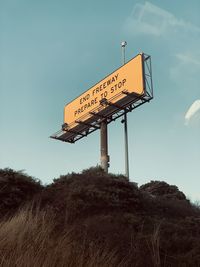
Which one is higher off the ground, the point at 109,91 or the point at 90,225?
the point at 109,91

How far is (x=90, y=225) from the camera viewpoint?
30.1 feet

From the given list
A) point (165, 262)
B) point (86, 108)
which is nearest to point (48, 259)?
point (165, 262)

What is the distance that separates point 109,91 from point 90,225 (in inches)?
766

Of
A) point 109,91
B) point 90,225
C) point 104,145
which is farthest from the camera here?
point 104,145

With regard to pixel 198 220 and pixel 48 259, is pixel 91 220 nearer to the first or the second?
pixel 198 220

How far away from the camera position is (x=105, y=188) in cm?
1277

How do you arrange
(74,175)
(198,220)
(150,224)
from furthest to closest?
(74,175), (198,220), (150,224)

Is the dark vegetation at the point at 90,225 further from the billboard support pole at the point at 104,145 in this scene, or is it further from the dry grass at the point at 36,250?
the billboard support pole at the point at 104,145

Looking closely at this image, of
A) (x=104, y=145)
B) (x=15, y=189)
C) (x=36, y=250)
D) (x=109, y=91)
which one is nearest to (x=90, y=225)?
(x=15, y=189)

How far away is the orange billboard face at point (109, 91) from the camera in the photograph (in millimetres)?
26000

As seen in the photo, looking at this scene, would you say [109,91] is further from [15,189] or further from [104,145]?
[15,189]

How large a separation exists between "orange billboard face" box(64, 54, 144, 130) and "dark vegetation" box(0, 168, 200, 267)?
38.5 feet

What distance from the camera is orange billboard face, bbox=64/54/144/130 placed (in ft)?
85.3

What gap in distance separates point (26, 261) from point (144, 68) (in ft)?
73.9
